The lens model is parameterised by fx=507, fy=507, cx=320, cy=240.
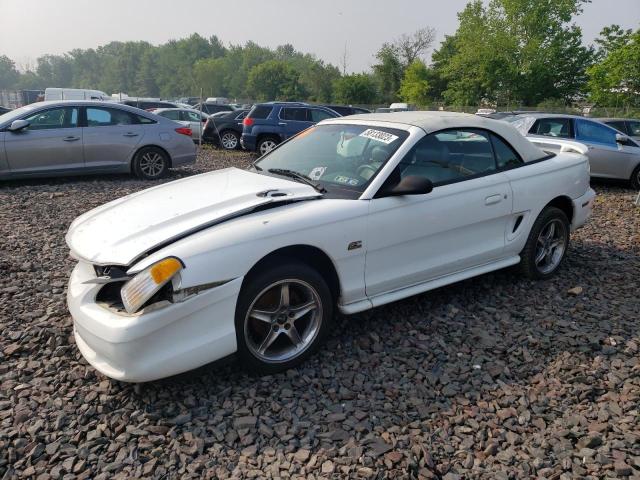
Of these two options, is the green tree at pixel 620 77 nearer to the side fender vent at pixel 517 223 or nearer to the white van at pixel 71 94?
the white van at pixel 71 94

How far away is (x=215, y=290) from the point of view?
2756mm

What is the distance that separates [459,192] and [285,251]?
152cm

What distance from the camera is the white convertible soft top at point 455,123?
398 cm

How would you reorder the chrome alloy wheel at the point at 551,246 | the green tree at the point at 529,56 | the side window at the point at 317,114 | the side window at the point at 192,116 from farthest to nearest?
the green tree at the point at 529,56 < the side window at the point at 192,116 < the side window at the point at 317,114 < the chrome alloy wheel at the point at 551,246

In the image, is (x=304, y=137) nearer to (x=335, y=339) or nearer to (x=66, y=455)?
(x=335, y=339)

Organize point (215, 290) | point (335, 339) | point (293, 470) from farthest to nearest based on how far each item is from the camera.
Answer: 1. point (335, 339)
2. point (215, 290)
3. point (293, 470)

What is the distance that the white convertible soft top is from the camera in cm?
398

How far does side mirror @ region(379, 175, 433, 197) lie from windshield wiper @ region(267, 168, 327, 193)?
0.43 m

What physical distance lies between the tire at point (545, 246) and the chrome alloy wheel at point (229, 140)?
1261 centimetres

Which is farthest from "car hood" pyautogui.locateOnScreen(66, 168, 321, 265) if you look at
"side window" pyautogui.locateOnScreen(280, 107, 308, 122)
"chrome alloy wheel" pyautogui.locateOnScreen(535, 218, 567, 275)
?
"side window" pyautogui.locateOnScreen(280, 107, 308, 122)

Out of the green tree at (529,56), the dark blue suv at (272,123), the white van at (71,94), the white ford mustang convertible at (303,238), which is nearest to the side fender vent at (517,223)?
the white ford mustang convertible at (303,238)

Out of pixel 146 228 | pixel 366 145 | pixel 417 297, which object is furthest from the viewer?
pixel 417 297

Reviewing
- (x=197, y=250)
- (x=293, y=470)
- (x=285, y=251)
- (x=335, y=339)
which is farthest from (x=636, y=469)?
(x=197, y=250)

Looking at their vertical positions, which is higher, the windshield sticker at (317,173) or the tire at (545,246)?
the windshield sticker at (317,173)
